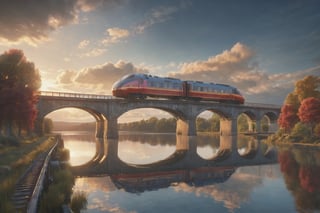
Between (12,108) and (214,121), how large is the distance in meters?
88.3

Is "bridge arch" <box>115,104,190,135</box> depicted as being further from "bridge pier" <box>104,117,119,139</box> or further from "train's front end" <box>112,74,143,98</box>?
"train's front end" <box>112,74,143,98</box>

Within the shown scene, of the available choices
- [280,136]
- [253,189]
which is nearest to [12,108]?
[253,189]

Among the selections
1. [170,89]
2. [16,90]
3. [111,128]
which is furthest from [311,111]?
[16,90]

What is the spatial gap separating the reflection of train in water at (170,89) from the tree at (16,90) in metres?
14.0

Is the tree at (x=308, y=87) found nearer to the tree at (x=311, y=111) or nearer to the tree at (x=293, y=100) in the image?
the tree at (x=293, y=100)

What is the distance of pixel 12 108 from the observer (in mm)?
28797

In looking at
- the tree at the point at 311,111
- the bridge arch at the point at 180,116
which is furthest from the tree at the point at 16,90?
the tree at the point at 311,111

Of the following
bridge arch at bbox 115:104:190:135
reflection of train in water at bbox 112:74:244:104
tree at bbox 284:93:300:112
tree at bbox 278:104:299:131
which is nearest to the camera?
reflection of train in water at bbox 112:74:244:104

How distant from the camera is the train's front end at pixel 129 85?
4316cm

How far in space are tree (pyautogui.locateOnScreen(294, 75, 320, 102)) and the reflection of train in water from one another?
1304 cm

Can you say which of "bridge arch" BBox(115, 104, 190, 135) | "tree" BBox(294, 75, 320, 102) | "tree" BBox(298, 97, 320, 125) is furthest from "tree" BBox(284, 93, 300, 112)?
"bridge arch" BBox(115, 104, 190, 135)

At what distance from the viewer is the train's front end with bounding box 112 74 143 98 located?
142 ft

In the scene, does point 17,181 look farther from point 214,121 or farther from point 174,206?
point 214,121

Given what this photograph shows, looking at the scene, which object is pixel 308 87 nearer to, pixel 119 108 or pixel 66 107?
pixel 119 108
